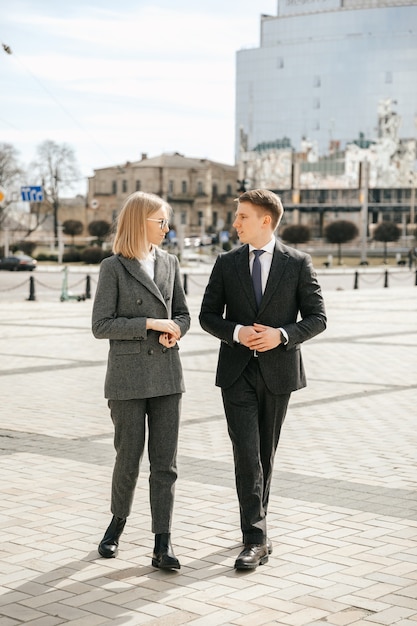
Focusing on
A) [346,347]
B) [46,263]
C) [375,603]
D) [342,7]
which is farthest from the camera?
[342,7]

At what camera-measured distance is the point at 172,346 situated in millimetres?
5125

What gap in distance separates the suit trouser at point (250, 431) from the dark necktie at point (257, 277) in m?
0.31

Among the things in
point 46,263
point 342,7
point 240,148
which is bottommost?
point 46,263

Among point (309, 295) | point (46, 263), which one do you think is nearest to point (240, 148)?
point (46, 263)

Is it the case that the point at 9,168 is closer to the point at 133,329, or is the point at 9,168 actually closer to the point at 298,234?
the point at 298,234

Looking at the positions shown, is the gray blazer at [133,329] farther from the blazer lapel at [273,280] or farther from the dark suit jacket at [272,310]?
the blazer lapel at [273,280]

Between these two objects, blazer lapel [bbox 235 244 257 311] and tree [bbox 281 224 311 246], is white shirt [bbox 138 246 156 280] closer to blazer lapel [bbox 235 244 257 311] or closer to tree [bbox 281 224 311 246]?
blazer lapel [bbox 235 244 257 311]

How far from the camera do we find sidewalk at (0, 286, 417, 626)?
179 inches

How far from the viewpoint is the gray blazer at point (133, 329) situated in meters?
5.05

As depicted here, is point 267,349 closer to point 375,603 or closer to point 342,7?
point 375,603

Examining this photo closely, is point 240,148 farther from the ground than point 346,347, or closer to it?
farther from the ground

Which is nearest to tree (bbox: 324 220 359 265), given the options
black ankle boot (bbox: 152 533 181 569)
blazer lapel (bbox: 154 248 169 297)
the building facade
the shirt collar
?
the building facade

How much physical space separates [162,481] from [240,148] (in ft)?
457

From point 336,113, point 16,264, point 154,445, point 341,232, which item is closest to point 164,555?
point 154,445
